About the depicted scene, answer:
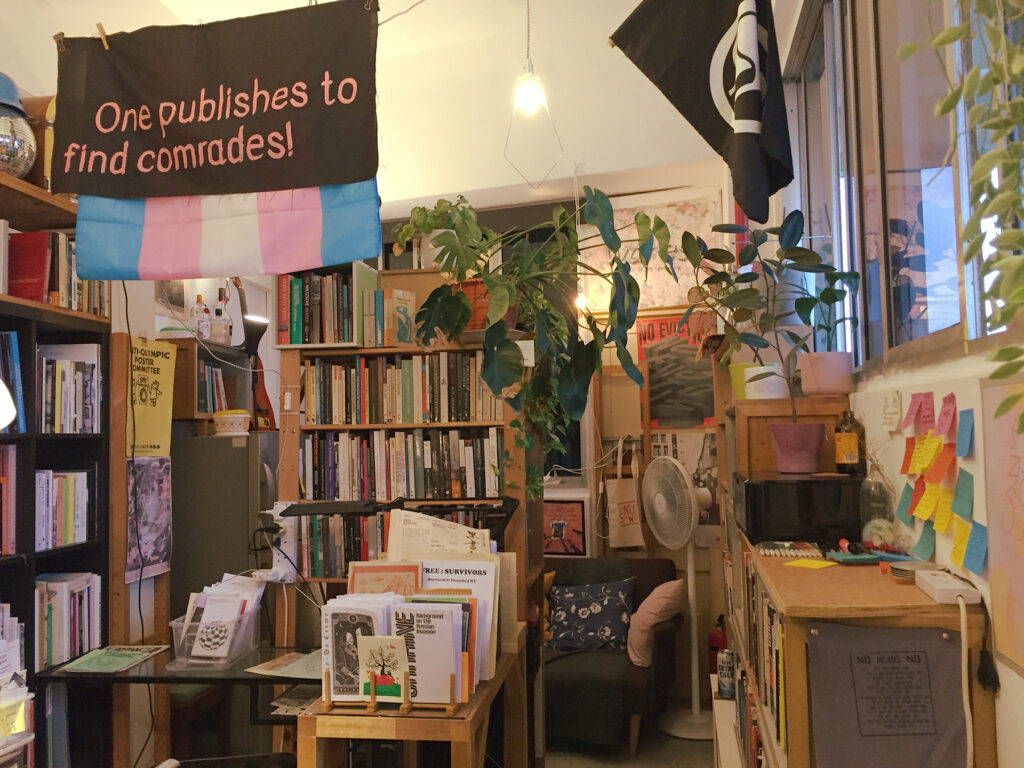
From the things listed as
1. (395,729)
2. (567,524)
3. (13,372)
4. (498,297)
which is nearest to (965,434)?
(498,297)

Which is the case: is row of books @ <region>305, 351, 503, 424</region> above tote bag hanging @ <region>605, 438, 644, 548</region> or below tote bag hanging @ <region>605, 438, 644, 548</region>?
above

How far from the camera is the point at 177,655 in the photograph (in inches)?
103

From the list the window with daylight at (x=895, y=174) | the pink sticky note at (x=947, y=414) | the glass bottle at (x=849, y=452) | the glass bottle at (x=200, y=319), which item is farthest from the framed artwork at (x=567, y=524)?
the pink sticky note at (x=947, y=414)

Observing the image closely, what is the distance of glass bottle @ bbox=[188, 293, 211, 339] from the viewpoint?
412cm

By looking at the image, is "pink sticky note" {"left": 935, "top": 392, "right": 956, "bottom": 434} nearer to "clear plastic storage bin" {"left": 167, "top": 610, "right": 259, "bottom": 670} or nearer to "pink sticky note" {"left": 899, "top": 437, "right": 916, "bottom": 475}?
"pink sticky note" {"left": 899, "top": 437, "right": 916, "bottom": 475}

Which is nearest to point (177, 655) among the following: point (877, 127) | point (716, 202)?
point (877, 127)

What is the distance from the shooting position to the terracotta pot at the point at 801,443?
194 cm

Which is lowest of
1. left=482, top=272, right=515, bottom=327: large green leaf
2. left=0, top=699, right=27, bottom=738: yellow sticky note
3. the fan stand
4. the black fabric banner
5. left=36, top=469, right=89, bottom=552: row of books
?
the fan stand

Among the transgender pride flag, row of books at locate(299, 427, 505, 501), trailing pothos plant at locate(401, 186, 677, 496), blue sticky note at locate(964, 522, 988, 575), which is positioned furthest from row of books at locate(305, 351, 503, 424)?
blue sticky note at locate(964, 522, 988, 575)

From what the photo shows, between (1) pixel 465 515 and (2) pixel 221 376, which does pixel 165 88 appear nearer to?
(1) pixel 465 515

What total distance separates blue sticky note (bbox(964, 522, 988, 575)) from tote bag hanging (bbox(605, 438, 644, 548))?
140 inches

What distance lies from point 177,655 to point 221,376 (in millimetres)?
1994

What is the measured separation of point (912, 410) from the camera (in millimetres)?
1487

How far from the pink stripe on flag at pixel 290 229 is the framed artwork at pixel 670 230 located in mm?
2955
